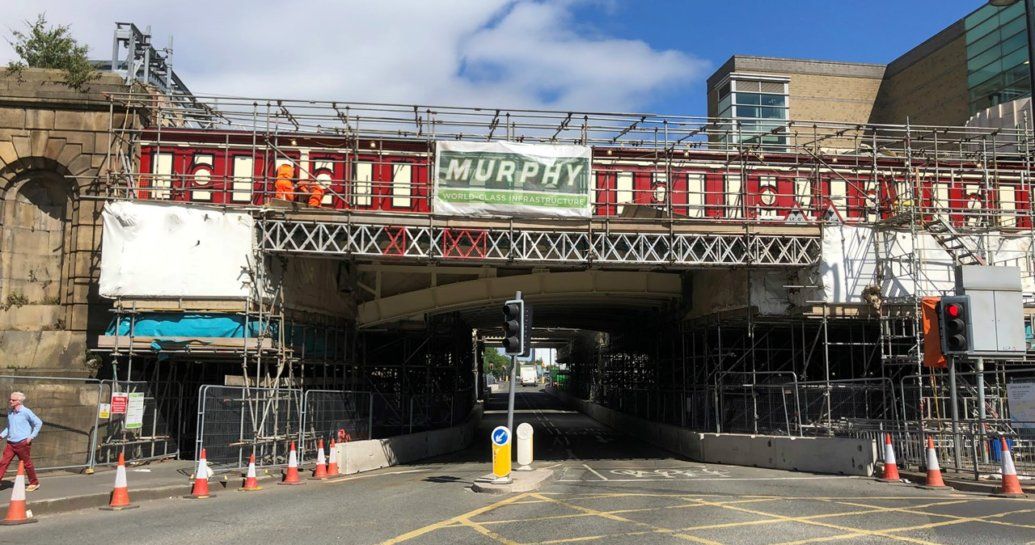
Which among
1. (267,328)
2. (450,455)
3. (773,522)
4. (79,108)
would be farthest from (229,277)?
(773,522)

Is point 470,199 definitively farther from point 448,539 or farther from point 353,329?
point 448,539

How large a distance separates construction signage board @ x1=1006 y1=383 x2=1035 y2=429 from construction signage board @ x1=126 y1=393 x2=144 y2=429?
18.3 m

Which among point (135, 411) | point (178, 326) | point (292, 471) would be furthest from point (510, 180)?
point (135, 411)

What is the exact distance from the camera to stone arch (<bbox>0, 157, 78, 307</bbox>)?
1928cm

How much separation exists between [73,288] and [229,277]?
13.6ft

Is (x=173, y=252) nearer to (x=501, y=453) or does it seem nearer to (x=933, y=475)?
(x=501, y=453)

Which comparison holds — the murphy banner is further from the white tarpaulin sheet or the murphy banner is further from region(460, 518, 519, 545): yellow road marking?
region(460, 518, 519, 545): yellow road marking

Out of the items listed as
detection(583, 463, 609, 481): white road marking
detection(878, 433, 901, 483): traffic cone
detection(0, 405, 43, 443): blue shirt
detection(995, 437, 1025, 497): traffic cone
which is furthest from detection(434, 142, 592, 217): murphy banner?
detection(995, 437, 1025, 497): traffic cone

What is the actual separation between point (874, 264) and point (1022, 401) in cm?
615

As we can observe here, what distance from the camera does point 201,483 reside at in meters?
13.2

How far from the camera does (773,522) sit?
10109 millimetres

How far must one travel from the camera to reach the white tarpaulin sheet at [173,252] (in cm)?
1805

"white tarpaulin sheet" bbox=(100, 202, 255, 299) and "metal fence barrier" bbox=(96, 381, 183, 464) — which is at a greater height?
"white tarpaulin sheet" bbox=(100, 202, 255, 299)

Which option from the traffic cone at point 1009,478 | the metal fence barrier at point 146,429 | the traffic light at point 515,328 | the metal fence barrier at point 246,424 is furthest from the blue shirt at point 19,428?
the traffic cone at point 1009,478
